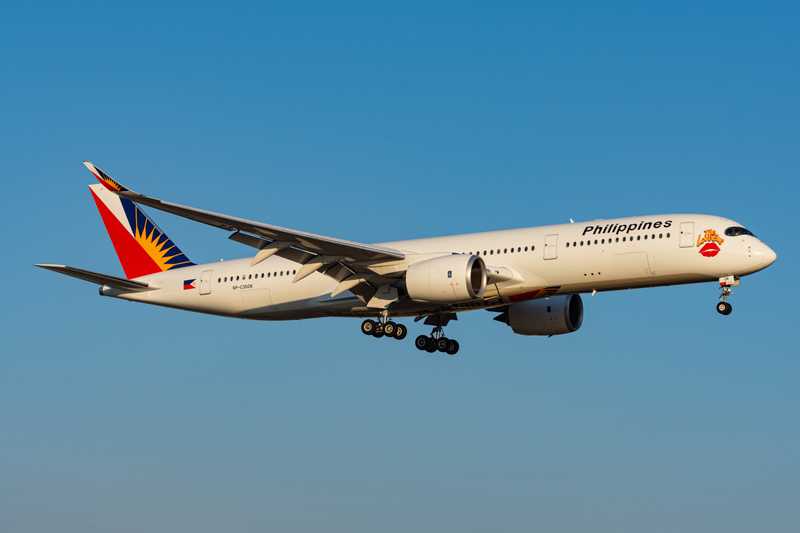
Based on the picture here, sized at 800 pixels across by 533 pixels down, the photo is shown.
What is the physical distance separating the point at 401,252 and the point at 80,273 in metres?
12.5

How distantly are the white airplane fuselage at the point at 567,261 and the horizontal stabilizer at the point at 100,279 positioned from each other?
234 inches

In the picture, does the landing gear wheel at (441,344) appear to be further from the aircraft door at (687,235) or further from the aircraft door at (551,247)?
the aircraft door at (687,235)

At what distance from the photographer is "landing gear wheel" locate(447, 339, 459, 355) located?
51.8 metres

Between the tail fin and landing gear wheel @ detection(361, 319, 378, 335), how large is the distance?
387 inches

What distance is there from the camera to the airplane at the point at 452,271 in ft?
145

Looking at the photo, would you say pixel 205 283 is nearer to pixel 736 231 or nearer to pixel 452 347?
pixel 452 347

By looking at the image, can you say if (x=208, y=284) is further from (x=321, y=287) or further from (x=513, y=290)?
(x=513, y=290)

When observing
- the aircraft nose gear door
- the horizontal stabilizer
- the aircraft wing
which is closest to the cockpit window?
the aircraft wing

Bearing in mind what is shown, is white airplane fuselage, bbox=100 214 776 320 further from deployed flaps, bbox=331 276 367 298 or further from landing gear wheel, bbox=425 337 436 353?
landing gear wheel, bbox=425 337 436 353

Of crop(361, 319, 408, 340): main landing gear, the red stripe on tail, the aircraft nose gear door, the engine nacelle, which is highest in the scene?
the red stripe on tail

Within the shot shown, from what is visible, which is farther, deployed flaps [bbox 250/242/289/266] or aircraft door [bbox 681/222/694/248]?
deployed flaps [bbox 250/242/289/266]

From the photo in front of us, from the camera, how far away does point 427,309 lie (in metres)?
48.6

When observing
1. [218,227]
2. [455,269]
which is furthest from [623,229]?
[218,227]

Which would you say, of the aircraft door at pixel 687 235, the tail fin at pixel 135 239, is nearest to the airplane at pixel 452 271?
the aircraft door at pixel 687 235
